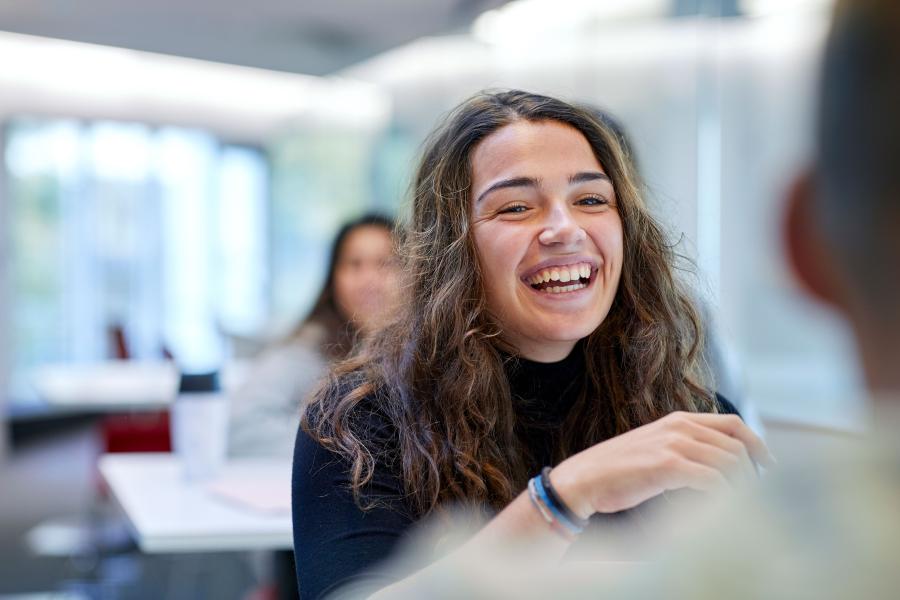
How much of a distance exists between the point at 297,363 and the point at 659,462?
197cm

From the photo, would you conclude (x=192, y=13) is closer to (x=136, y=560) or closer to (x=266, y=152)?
(x=266, y=152)

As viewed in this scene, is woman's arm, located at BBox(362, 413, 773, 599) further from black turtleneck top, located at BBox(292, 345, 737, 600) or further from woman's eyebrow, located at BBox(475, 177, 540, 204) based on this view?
woman's eyebrow, located at BBox(475, 177, 540, 204)

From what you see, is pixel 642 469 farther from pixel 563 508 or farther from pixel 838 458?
pixel 838 458

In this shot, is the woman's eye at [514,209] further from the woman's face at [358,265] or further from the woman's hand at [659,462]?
the woman's face at [358,265]

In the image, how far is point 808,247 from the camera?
1.08 ft

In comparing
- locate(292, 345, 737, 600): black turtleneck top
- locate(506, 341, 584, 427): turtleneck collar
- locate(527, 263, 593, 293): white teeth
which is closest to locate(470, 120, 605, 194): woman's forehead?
locate(527, 263, 593, 293): white teeth

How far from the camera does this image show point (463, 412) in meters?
1.19

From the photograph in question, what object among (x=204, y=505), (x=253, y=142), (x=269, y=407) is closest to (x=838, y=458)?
(x=204, y=505)

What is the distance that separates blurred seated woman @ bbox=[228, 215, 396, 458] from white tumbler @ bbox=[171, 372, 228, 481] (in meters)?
0.19

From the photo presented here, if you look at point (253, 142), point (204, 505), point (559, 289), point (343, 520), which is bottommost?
point (204, 505)

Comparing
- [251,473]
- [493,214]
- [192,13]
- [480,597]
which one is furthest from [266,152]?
[480,597]

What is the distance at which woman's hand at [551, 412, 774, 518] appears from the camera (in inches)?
29.3

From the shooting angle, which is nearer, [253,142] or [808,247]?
[808,247]

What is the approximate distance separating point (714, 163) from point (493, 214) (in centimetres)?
357
